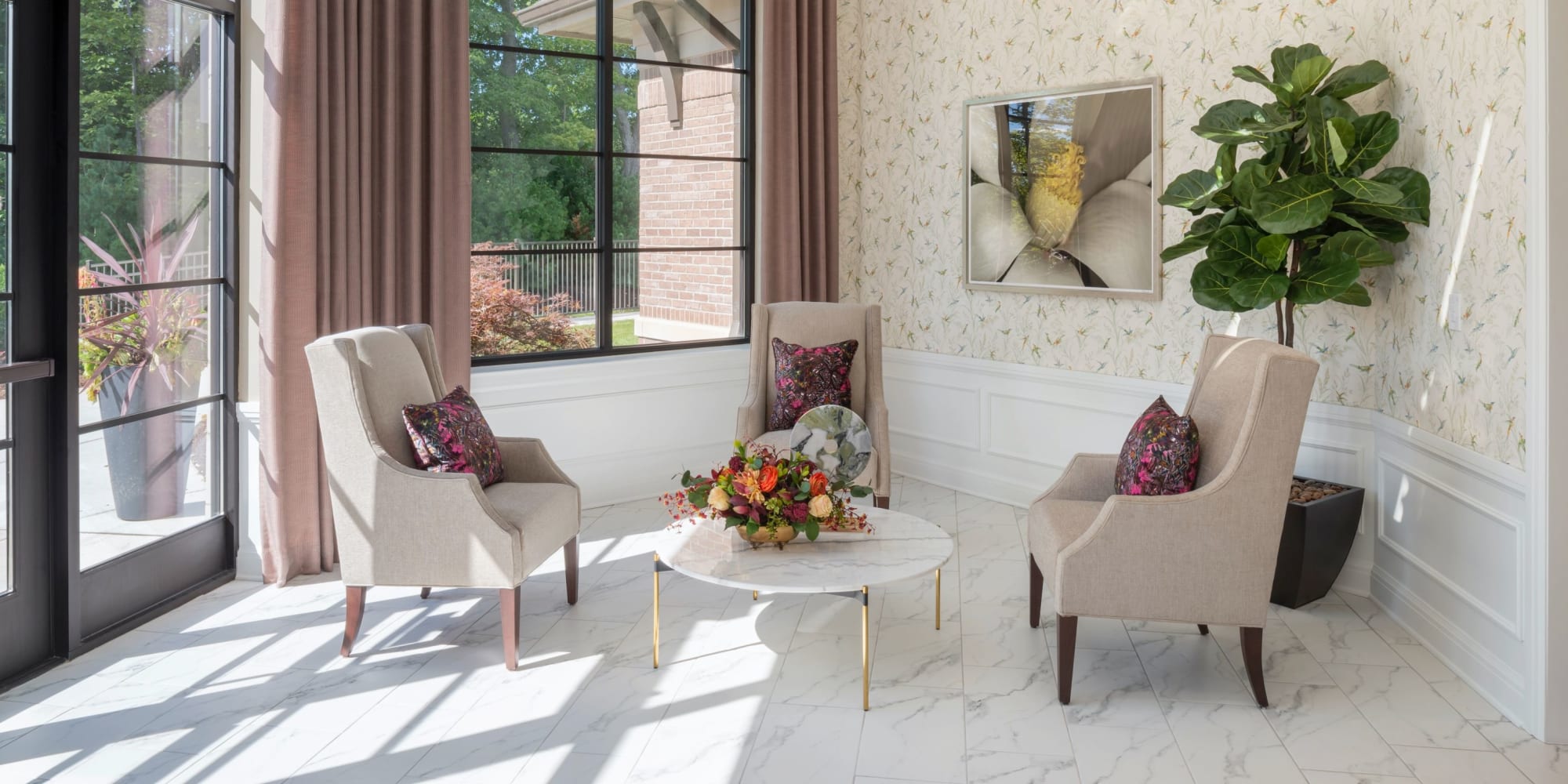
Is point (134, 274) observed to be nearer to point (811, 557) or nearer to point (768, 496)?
point (768, 496)

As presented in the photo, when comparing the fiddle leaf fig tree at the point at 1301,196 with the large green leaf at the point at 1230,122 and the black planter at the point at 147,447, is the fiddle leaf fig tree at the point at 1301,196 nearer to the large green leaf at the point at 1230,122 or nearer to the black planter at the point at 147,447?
the large green leaf at the point at 1230,122

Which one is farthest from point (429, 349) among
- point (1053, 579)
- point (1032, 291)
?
point (1032, 291)

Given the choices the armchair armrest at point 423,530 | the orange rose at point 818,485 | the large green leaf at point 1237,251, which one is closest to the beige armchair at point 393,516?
the armchair armrest at point 423,530

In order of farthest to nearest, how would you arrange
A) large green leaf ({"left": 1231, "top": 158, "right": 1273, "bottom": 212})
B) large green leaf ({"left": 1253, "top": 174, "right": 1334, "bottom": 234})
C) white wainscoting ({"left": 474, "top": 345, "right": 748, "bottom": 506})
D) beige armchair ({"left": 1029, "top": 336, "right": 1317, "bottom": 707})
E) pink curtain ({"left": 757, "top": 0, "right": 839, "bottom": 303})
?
pink curtain ({"left": 757, "top": 0, "right": 839, "bottom": 303}) → white wainscoting ({"left": 474, "top": 345, "right": 748, "bottom": 506}) → large green leaf ({"left": 1231, "top": 158, "right": 1273, "bottom": 212}) → large green leaf ({"left": 1253, "top": 174, "right": 1334, "bottom": 234}) → beige armchair ({"left": 1029, "top": 336, "right": 1317, "bottom": 707})

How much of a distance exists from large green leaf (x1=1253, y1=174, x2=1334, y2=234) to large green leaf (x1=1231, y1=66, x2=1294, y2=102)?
→ 31cm

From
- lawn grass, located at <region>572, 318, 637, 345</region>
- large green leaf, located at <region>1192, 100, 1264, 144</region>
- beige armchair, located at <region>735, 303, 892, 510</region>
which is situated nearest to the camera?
large green leaf, located at <region>1192, 100, 1264, 144</region>

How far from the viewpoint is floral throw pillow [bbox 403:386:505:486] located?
3.52 meters

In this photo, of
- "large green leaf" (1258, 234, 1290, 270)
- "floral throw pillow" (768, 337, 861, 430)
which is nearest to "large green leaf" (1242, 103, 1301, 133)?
"large green leaf" (1258, 234, 1290, 270)

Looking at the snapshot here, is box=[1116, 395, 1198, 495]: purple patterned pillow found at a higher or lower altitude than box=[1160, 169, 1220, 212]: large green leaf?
lower

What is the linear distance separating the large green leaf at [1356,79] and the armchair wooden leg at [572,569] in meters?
3.02

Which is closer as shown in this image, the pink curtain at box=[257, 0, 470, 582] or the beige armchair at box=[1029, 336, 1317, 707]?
the beige armchair at box=[1029, 336, 1317, 707]

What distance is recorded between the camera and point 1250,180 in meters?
3.82

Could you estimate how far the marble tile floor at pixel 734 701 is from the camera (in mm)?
2758

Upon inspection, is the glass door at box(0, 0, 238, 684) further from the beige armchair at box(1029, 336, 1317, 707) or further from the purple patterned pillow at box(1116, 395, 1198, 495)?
the purple patterned pillow at box(1116, 395, 1198, 495)
